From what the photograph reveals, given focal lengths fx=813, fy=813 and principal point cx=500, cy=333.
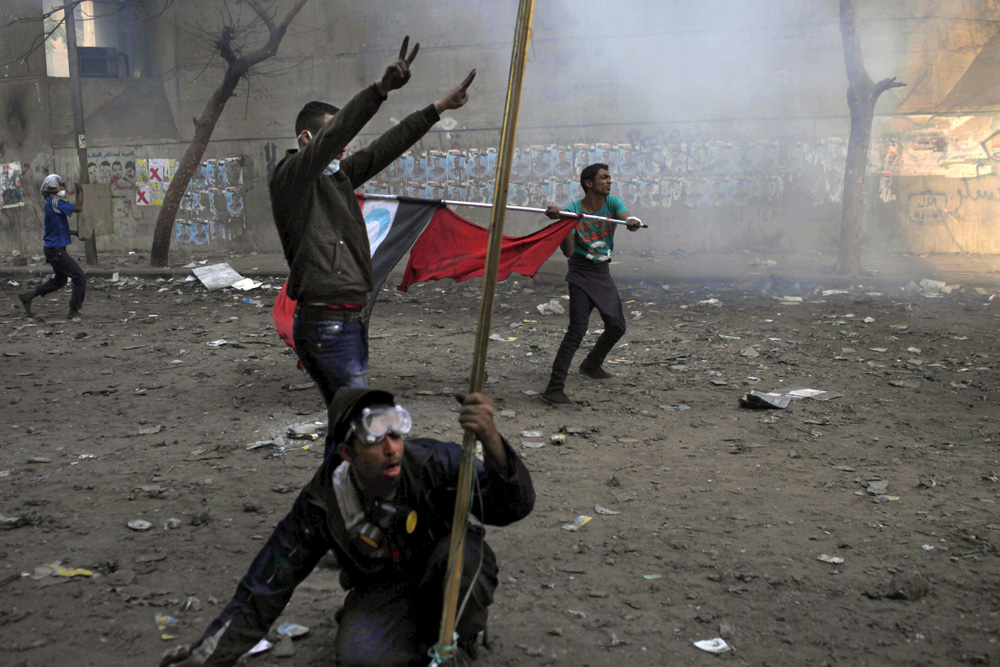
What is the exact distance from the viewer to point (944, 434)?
4.79 meters

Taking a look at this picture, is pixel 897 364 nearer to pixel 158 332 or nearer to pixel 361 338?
pixel 361 338

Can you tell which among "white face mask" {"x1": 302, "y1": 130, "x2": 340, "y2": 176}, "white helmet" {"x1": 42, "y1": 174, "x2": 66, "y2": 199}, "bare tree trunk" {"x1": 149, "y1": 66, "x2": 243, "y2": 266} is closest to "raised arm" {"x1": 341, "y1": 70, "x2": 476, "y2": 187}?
"white face mask" {"x1": 302, "y1": 130, "x2": 340, "y2": 176}

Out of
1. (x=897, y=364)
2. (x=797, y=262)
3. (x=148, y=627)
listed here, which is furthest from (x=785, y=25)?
(x=148, y=627)

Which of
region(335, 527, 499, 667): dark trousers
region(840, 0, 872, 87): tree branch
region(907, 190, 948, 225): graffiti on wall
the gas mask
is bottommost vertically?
region(335, 527, 499, 667): dark trousers

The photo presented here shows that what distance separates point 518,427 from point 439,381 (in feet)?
4.35

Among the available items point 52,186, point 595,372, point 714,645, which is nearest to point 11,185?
point 52,186

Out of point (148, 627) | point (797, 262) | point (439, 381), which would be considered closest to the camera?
point (148, 627)

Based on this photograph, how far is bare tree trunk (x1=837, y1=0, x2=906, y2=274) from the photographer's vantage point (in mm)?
10453

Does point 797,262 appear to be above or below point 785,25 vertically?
Answer: below

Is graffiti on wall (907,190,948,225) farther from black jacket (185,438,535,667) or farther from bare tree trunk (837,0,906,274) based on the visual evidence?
black jacket (185,438,535,667)

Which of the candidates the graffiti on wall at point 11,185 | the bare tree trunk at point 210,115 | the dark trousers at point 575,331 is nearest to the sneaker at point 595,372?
the dark trousers at point 575,331

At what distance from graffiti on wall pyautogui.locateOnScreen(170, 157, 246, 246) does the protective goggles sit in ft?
53.7

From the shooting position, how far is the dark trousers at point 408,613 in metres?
2.31

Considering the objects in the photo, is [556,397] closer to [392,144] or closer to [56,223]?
[392,144]
